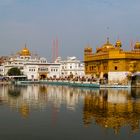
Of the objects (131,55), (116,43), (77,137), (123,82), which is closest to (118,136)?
(77,137)

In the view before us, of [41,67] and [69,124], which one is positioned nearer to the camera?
[69,124]

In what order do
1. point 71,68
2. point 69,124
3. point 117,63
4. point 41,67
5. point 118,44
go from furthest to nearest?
point 71,68, point 41,67, point 118,44, point 117,63, point 69,124

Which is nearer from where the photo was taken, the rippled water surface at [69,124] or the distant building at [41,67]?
the rippled water surface at [69,124]

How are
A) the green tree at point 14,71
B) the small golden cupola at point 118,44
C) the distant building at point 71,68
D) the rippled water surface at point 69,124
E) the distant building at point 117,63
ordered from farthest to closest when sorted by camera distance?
the distant building at point 71,68, the green tree at point 14,71, the small golden cupola at point 118,44, the distant building at point 117,63, the rippled water surface at point 69,124

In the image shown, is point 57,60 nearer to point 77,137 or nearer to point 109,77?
point 109,77

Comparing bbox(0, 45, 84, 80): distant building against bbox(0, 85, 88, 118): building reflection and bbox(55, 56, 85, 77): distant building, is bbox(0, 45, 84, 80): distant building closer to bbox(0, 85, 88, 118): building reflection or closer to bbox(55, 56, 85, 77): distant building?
bbox(55, 56, 85, 77): distant building

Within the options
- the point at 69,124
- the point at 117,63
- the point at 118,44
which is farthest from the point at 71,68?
the point at 69,124

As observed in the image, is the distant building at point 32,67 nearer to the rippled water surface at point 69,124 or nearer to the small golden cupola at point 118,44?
the small golden cupola at point 118,44

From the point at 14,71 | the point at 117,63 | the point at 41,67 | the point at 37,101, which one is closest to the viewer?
the point at 37,101

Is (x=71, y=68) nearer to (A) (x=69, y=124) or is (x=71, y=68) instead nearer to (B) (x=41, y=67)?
(B) (x=41, y=67)

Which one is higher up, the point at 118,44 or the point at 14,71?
the point at 118,44

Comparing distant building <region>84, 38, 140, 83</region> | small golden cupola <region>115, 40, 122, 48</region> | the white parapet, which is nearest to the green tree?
distant building <region>84, 38, 140, 83</region>

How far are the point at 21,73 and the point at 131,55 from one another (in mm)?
26013

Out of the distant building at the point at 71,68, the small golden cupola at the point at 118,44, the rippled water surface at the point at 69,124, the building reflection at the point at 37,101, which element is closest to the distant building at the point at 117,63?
the small golden cupola at the point at 118,44
